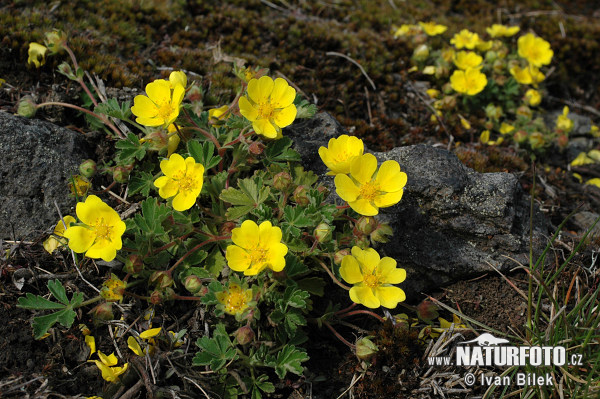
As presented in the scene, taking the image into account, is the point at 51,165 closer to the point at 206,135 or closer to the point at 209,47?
the point at 206,135

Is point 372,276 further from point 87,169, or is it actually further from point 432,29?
point 432,29

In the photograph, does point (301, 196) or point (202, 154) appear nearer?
point (301, 196)

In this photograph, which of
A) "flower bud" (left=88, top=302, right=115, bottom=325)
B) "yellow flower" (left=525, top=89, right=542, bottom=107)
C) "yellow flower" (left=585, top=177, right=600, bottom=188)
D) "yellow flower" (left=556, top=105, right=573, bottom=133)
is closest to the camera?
"flower bud" (left=88, top=302, right=115, bottom=325)

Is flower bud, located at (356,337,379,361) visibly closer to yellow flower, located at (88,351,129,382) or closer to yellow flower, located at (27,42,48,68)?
yellow flower, located at (88,351,129,382)

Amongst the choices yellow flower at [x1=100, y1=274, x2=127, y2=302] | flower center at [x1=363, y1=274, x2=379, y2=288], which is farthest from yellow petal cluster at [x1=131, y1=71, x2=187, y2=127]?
flower center at [x1=363, y1=274, x2=379, y2=288]

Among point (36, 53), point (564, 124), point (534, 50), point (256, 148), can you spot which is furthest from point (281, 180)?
point (534, 50)

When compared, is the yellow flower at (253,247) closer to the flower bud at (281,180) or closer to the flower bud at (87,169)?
the flower bud at (281,180)

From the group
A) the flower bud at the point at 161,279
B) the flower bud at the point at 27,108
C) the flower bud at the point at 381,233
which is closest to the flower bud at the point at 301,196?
the flower bud at the point at 381,233
